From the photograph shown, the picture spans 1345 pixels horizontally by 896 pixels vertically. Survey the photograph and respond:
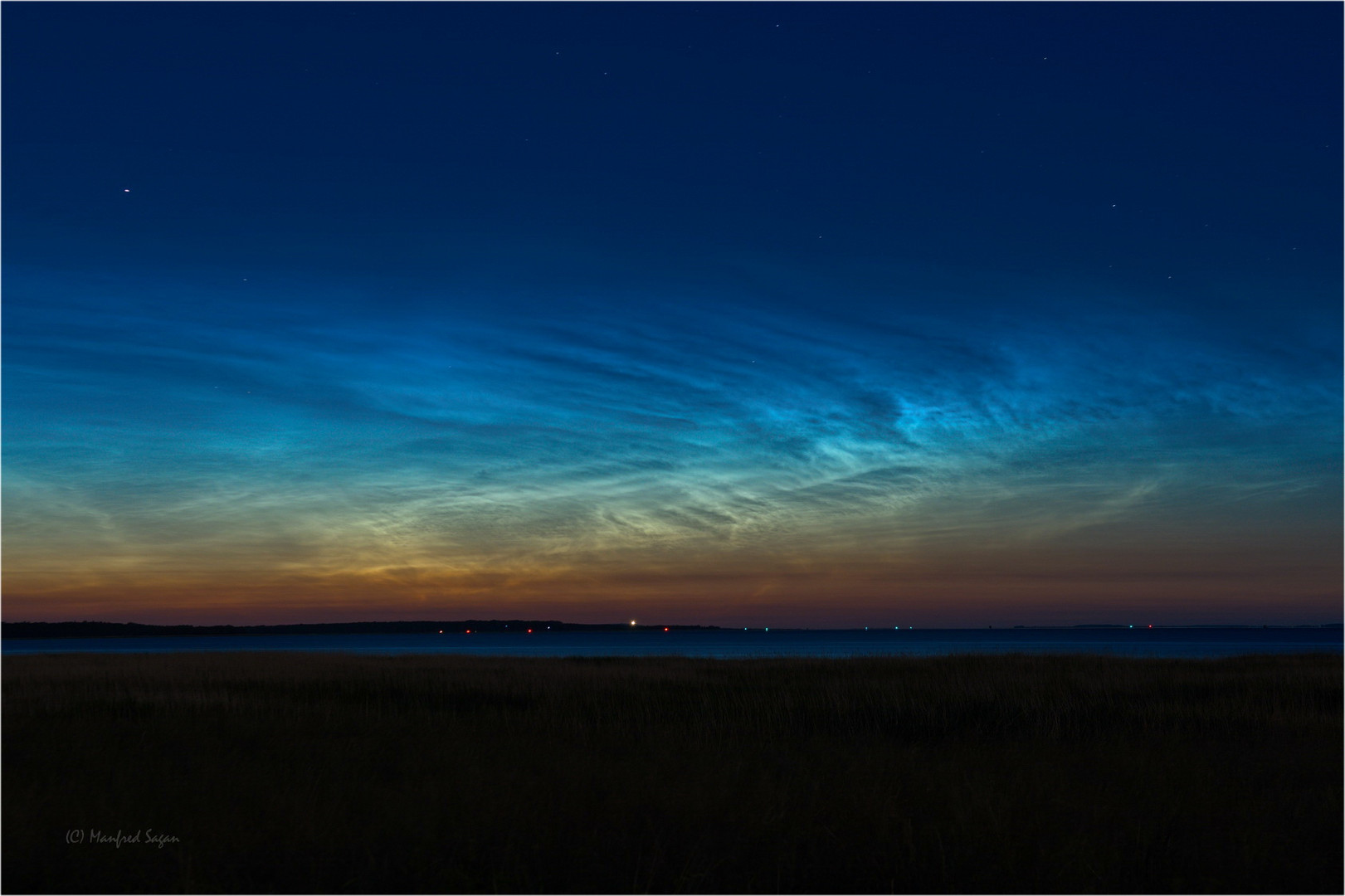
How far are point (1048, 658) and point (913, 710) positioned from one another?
23.8 m

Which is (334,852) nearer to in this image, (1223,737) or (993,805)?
(993,805)

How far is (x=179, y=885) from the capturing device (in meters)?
6.87

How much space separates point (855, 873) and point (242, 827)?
5.33 m

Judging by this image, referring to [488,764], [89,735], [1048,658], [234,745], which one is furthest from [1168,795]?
[1048,658]

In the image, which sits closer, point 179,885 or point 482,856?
point 179,885

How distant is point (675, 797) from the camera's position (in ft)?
31.5

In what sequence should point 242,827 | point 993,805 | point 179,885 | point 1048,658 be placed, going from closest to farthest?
point 179,885 < point 242,827 < point 993,805 < point 1048,658

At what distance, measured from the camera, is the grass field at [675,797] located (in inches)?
291

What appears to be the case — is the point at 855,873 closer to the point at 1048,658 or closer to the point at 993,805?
the point at 993,805

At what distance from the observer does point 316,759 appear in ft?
38.5

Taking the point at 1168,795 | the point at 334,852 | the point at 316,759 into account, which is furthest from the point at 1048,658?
the point at 334,852

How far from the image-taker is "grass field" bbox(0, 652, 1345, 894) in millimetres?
7391

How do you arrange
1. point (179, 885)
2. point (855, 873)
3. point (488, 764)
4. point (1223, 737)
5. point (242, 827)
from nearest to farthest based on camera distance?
point (179, 885), point (855, 873), point (242, 827), point (488, 764), point (1223, 737)

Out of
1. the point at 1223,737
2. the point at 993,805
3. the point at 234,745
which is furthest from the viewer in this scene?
the point at 1223,737
